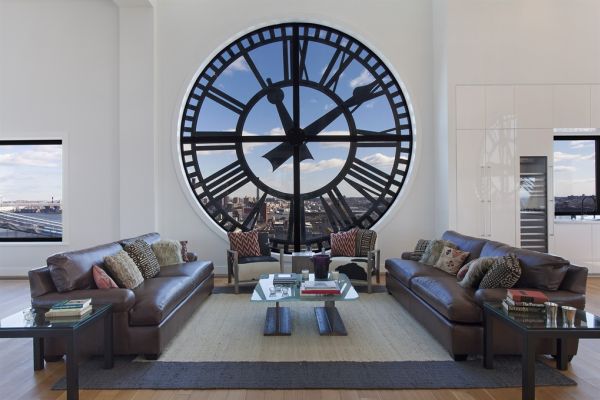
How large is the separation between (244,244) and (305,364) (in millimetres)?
2705

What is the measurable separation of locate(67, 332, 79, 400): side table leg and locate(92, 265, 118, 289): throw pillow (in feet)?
2.88

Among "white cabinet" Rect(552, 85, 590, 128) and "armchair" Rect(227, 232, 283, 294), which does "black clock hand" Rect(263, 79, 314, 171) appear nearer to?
"armchair" Rect(227, 232, 283, 294)

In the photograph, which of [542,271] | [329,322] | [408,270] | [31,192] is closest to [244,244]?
[329,322]

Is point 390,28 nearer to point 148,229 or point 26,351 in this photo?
point 148,229

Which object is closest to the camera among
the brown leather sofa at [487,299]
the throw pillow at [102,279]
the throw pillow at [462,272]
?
the brown leather sofa at [487,299]

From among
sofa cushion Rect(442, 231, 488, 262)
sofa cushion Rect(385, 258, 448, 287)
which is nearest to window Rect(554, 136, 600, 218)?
sofa cushion Rect(442, 231, 488, 262)

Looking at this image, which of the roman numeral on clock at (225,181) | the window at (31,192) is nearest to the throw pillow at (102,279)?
the roman numeral on clock at (225,181)

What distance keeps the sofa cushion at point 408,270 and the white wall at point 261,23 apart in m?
1.48

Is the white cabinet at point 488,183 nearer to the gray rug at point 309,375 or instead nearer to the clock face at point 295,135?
the clock face at point 295,135

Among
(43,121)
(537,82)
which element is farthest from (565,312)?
(43,121)

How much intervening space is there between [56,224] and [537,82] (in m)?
7.85

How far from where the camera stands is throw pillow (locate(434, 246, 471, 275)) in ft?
13.2

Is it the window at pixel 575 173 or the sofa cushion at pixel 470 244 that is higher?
the window at pixel 575 173

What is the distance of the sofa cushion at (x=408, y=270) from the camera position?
403cm
